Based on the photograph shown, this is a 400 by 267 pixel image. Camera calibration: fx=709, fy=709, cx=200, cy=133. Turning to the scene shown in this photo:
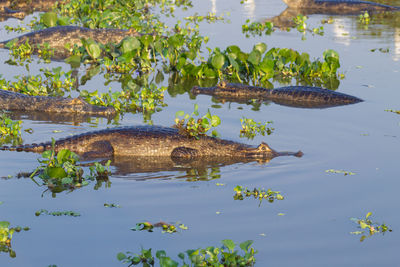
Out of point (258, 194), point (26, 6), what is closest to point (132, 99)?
point (258, 194)

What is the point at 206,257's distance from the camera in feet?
21.4

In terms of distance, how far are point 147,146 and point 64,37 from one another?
952 centimetres

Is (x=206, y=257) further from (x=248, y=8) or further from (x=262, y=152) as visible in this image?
(x=248, y=8)

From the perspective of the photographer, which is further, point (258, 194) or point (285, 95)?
point (285, 95)

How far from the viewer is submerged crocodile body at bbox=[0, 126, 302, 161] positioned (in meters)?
9.62

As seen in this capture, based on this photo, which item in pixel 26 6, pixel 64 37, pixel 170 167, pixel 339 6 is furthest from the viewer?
pixel 26 6

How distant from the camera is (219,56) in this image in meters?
14.7

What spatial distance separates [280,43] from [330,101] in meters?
6.38

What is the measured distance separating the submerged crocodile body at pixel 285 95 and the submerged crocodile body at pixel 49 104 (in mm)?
2619

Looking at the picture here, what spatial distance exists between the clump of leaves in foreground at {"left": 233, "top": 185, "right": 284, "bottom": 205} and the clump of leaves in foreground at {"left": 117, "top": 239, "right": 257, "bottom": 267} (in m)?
1.65

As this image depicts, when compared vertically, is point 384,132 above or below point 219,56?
below

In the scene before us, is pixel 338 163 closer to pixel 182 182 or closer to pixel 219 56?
pixel 182 182

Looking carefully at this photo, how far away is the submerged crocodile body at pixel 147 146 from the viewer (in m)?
9.62

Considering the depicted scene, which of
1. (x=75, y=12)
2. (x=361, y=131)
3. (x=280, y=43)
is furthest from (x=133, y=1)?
(x=361, y=131)
